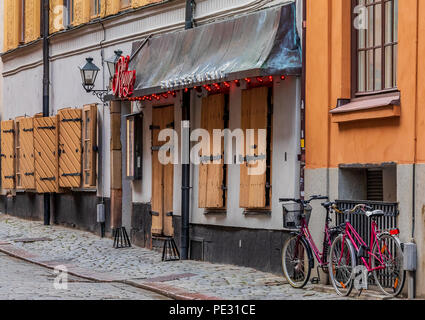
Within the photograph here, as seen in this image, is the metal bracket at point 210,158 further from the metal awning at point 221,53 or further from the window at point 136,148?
the window at point 136,148

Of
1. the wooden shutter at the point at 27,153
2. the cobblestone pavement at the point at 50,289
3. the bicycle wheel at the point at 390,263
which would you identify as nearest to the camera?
the bicycle wheel at the point at 390,263

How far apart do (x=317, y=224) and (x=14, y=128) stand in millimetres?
12958

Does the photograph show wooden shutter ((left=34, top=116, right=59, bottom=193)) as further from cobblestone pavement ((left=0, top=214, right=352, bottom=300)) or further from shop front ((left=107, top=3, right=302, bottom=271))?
shop front ((left=107, top=3, right=302, bottom=271))

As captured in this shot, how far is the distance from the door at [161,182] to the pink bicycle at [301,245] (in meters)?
4.44

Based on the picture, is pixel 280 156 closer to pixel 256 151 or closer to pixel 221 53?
pixel 256 151

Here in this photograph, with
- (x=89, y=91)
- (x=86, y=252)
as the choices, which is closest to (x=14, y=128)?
(x=89, y=91)

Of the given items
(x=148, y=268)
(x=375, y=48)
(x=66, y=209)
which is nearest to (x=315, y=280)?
(x=375, y=48)

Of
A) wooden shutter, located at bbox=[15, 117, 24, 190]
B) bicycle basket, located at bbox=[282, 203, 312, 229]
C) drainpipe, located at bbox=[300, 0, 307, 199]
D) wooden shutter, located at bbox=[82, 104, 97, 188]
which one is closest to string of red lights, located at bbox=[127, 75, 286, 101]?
drainpipe, located at bbox=[300, 0, 307, 199]

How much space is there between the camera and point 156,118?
17.5m

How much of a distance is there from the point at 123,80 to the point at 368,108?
6.33m

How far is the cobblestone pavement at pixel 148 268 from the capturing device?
1212 cm

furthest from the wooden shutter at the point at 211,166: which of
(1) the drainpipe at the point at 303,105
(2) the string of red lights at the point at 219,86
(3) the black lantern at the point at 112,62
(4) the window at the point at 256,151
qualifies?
(3) the black lantern at the point at 112,62

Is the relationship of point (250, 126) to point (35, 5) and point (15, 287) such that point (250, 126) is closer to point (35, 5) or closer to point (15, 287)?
point (15, 287)

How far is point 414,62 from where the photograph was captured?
1112 cm
